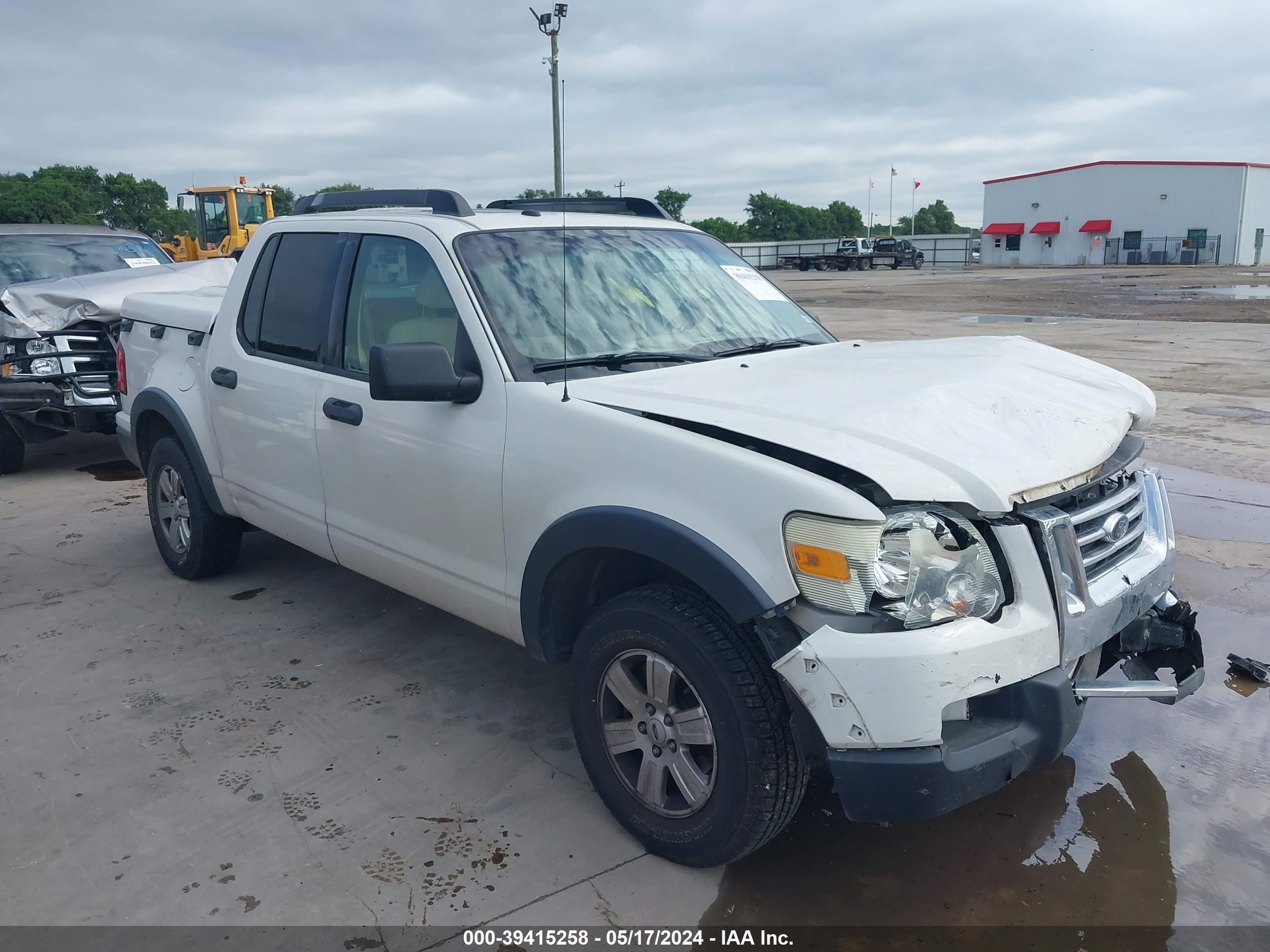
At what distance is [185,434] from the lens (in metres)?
4.94

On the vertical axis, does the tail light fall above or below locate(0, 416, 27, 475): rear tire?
above

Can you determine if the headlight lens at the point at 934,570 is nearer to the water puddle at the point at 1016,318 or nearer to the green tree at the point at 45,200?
the water puddle at the point at 1016,318

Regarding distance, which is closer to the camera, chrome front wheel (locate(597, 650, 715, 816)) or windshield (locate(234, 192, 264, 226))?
chrome front wheel (locate(597, 650, 715, 816))

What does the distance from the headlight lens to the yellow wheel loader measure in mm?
22249

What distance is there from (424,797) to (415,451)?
1159 millimetres

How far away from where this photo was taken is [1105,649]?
2.87 m

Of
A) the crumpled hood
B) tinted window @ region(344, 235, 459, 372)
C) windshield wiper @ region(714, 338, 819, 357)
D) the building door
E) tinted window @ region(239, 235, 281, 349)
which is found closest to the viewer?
the crumpled hood

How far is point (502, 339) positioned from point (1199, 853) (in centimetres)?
260

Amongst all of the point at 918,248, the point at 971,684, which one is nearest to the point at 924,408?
the point at 971,684

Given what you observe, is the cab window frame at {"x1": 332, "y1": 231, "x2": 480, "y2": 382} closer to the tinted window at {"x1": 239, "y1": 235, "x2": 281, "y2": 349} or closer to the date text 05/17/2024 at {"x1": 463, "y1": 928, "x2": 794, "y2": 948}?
the tinted window at {"x1": 239, "y1": 235, "x2": 281, "y2": 349}

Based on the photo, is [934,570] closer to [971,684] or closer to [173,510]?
[971,684]

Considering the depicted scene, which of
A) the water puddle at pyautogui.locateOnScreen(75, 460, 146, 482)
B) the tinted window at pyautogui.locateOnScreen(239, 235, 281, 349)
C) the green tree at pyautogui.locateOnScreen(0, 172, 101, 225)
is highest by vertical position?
the green tree at pyautogui.locateOnScreen(0, 172, 101, 225)

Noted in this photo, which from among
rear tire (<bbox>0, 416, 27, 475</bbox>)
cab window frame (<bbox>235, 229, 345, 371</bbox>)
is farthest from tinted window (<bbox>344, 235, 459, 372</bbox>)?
rear tire (<bbox>0, 416, 27, 475</bbox>)

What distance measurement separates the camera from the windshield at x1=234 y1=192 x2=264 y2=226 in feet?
76.4
